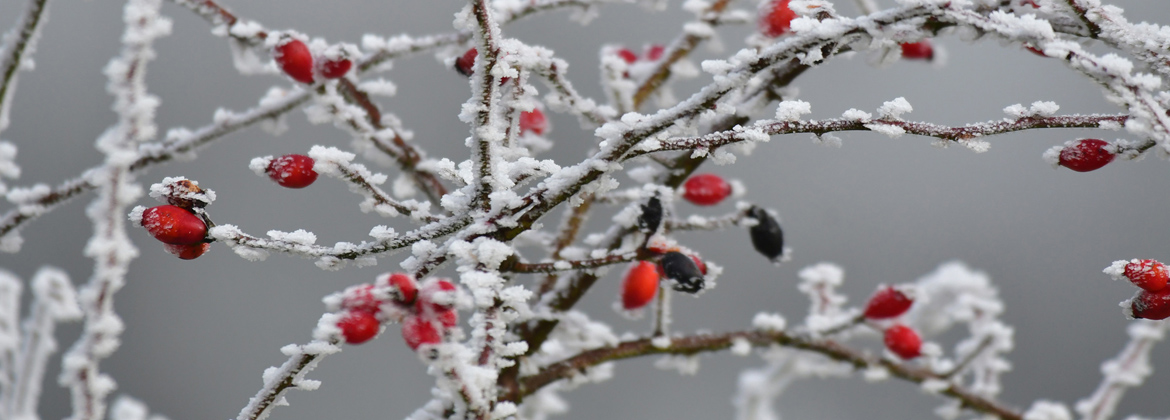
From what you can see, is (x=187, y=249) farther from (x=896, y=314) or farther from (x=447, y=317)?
(x=896, y=314)

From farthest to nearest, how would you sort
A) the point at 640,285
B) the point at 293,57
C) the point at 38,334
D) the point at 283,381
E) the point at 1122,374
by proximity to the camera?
the point at 1122,374 < the point at 640,285 < the point at 293,57 < the point at 283,381 < the point at 38,334

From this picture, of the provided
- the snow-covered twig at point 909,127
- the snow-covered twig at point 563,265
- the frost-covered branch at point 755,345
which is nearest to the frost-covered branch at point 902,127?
the snow-covered twig at point 909,127

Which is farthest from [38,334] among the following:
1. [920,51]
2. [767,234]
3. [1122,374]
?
[1122,374]

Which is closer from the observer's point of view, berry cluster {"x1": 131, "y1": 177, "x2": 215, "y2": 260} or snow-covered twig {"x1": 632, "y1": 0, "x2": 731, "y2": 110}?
berry cluster {"x1": 131, "y1": 177, "x2": 215, "y2": 260}

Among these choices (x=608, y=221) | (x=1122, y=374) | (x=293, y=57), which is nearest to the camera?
(x=293, y=57)

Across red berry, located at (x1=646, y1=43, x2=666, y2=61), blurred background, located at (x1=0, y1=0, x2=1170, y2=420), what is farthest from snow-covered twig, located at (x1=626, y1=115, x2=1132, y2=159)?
blurred background, located at (x1=0, y1=0, x2=1170, y2=420)

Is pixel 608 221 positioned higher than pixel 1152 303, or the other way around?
pixel 608 221

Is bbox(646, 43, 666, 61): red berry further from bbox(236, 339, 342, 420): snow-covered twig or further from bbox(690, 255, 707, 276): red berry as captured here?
bbox(236, 339, 342, 420): snow-covered twig
